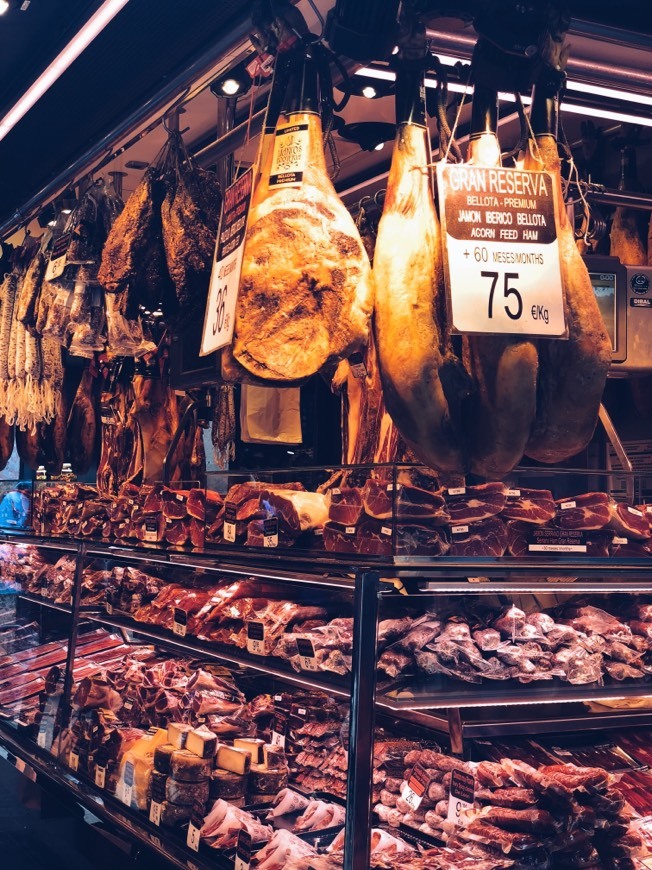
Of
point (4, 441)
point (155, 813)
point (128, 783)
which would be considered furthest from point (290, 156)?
point (4, 441)

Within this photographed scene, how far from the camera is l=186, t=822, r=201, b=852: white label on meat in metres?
3.07

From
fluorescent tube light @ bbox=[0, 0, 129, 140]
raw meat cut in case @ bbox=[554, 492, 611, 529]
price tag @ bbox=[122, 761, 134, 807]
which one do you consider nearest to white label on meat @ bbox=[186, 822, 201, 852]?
price tag @ bbox=[122, 761, 134, 807]

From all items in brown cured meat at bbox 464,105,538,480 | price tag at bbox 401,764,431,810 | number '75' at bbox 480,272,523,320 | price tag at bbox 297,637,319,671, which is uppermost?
number '75' at bbox 480,272,523,320

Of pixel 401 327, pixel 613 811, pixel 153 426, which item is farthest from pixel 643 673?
pixel 153 426

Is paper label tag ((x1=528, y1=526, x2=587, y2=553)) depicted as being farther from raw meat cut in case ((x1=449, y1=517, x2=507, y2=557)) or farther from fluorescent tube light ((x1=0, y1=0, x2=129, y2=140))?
fluorescent tube light ((x1=0, y1=0, x2=129, y2=140))

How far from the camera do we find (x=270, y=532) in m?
3.16

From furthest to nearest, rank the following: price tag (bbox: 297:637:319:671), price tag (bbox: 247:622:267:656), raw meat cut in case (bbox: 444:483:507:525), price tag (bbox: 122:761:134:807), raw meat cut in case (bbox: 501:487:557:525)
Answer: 1. price tag (bbox: 122:761:134:807)
2. price tag (bbox: 247:622:267:656)
3. price tag (bbox: 297:637:319:671)
4. raw meat cut in case (bbox: 501:487:557:525)
5. raw meat cut in case (bbox: 444:483:507:525)

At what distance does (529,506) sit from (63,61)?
2.23 m

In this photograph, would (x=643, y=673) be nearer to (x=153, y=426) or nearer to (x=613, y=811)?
(x=613, y=811)

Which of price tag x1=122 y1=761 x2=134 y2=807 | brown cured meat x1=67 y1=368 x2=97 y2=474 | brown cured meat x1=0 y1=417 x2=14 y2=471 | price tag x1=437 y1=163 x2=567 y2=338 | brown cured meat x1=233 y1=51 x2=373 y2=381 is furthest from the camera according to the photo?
brown cured meat x1=0 y1=417 x2=14 y2=471

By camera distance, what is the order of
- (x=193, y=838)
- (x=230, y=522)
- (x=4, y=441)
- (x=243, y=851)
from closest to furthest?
(x=243, y=851), (x=193, y=838), (x=230, y=522), (x=4, y=441)

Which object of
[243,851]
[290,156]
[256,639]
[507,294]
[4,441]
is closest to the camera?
[507,294]

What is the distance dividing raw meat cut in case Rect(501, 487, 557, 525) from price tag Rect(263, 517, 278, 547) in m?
0.79

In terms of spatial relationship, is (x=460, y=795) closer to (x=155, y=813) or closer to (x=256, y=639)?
(x=256, y=639)
